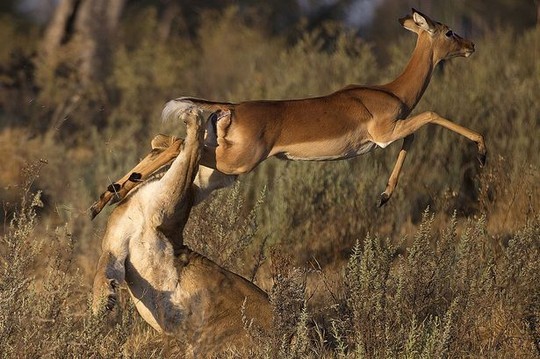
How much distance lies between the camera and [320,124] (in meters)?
7.44

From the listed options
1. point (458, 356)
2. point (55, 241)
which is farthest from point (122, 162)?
point (458, 356)

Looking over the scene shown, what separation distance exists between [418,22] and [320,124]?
1.66 metres

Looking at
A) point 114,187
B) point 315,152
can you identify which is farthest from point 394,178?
point 114,187

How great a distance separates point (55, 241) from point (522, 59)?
906cm

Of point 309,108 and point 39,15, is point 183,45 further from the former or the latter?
point 309,108

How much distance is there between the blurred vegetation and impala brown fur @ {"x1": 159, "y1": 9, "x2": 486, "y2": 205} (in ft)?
1.20

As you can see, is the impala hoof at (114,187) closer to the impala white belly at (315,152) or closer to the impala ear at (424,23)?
the impala white belly at (315,152)

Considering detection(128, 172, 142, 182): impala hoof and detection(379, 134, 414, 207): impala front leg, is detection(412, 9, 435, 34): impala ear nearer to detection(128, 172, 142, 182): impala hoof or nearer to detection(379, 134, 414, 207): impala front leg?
detection(379, 134, 414, 207): impala front leg

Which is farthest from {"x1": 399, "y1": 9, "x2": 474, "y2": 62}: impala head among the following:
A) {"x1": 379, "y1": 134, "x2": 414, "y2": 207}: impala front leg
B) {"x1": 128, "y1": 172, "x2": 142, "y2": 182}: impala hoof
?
{"x1": 128, "y1": 172, "x2": 142, "y2": 182}: impala hoof

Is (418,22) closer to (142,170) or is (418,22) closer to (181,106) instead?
(181,106)

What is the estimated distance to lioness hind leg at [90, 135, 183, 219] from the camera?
6379mm

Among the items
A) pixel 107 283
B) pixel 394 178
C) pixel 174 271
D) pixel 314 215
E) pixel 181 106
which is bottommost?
pixel 314 215

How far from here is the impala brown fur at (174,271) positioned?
5.73 metres

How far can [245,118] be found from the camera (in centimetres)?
713
